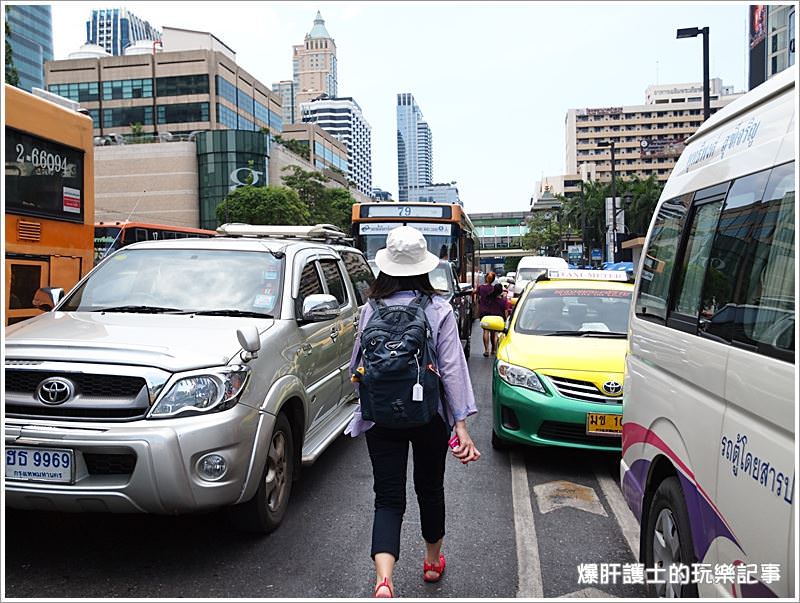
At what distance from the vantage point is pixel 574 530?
14.5 feet

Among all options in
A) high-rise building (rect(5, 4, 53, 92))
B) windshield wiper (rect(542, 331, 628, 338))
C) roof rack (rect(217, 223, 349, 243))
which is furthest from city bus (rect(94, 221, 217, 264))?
high-rise building (rect(5, 4, 53, 92))

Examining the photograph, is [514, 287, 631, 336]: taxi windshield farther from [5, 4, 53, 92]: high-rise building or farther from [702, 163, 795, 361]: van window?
[5, 4, 53, 92]: high-rise building

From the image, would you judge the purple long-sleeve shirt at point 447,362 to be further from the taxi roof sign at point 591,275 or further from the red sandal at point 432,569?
the taxi roof sign at point 591,275

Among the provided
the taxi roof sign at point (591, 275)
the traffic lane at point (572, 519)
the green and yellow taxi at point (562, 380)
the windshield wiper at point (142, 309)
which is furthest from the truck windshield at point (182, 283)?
the taxi roof sign at point (591, 275)

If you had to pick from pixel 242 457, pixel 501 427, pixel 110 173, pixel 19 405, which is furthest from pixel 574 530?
pixel 110 173

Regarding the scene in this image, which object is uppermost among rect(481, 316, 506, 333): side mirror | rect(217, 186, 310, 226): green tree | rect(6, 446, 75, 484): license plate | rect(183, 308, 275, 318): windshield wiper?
rect(217, 186, 310, 226): green tree

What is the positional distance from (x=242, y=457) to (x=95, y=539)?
1155 mm

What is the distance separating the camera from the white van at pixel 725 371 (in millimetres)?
2014

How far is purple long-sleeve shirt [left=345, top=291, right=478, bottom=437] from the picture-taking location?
3.38m

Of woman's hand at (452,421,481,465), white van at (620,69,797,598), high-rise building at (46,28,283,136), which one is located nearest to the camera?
white van at (620,69,797,598)

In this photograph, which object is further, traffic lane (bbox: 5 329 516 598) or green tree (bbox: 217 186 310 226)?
green tree (bbox: 217 186 310 226)

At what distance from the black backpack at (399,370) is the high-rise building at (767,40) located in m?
54.5

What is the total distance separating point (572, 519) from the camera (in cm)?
462

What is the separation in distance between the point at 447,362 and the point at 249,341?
119 centimetres
